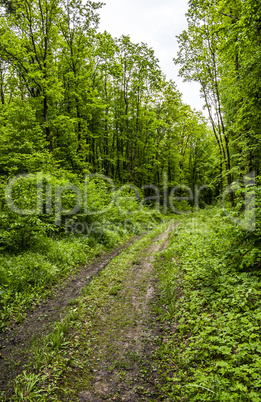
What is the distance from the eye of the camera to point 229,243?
25.2 feet

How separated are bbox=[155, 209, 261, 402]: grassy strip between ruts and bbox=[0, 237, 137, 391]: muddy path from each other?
2.66 m

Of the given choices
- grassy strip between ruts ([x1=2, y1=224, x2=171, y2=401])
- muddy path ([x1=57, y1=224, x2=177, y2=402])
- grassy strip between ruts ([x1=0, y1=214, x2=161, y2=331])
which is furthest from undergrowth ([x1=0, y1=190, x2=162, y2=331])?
muddy path ([x1=57, y1=224, x2=177, y2=402])

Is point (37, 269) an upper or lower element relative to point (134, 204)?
lower

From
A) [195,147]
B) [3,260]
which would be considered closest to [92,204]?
[3,260]

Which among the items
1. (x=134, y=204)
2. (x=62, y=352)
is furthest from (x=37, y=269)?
(x=134, y=204)

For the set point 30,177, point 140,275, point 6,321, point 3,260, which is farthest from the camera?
point 30,177

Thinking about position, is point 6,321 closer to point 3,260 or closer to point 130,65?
point 3,260

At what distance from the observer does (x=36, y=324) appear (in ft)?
17.6

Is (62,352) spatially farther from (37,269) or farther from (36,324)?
(37,269)

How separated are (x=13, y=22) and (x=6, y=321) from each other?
17.5 m

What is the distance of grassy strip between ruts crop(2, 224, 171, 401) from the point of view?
139 inches

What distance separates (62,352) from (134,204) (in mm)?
16200
